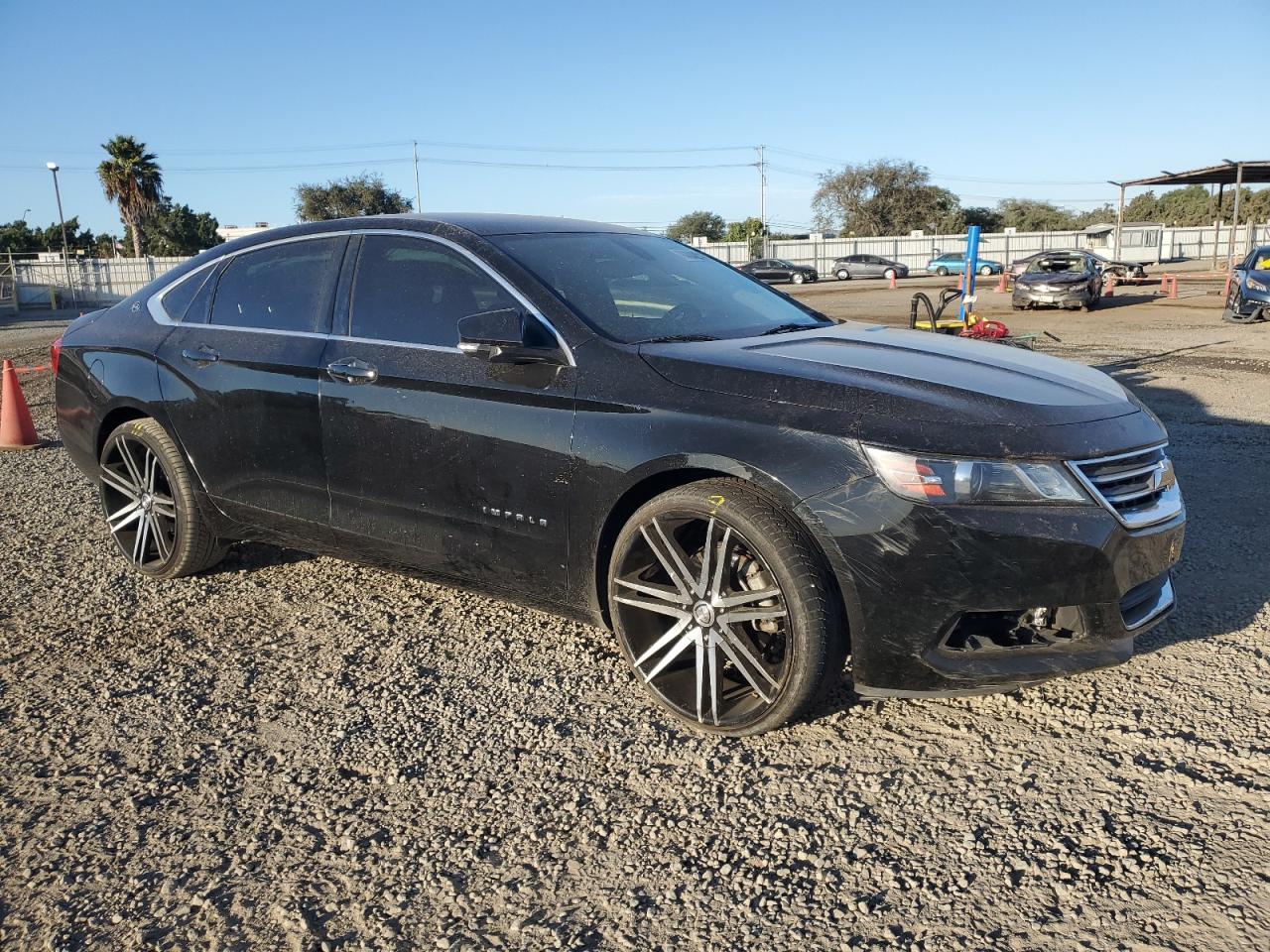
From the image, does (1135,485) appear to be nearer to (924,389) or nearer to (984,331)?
(924,389)

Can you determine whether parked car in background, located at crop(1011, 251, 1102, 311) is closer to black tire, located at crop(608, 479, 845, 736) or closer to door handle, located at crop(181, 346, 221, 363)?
door handle, located at crop(181, 346, 221, 363)

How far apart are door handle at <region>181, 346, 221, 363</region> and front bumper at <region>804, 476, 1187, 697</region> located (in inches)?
113

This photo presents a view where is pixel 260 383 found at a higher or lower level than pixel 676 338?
lower

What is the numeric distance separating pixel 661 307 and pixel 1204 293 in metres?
30.6

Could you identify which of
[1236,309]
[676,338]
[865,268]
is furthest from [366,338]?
[865,268]

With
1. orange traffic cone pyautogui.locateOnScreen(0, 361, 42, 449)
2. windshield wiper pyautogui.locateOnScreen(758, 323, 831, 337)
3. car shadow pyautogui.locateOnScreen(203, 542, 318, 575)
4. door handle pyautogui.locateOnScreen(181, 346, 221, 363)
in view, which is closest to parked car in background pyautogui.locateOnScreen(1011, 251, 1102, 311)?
orange traffic cone pyautogui.locateOnScreen(0, 361, 42, 449)

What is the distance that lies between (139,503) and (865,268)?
2005 inches

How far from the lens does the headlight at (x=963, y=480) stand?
2.79 metres

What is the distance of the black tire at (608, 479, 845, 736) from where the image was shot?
2.93 m

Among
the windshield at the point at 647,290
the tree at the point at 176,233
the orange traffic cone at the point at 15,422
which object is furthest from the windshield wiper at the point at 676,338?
the tree at the point at 176,233

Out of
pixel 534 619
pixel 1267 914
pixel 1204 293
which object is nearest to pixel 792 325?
pixel 534 619

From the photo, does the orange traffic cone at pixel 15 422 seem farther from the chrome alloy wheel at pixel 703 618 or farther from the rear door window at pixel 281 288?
the chrome alloy wheel at pixel 703 618

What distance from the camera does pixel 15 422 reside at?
8.51 metres

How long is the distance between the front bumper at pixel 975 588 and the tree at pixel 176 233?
65735mm
